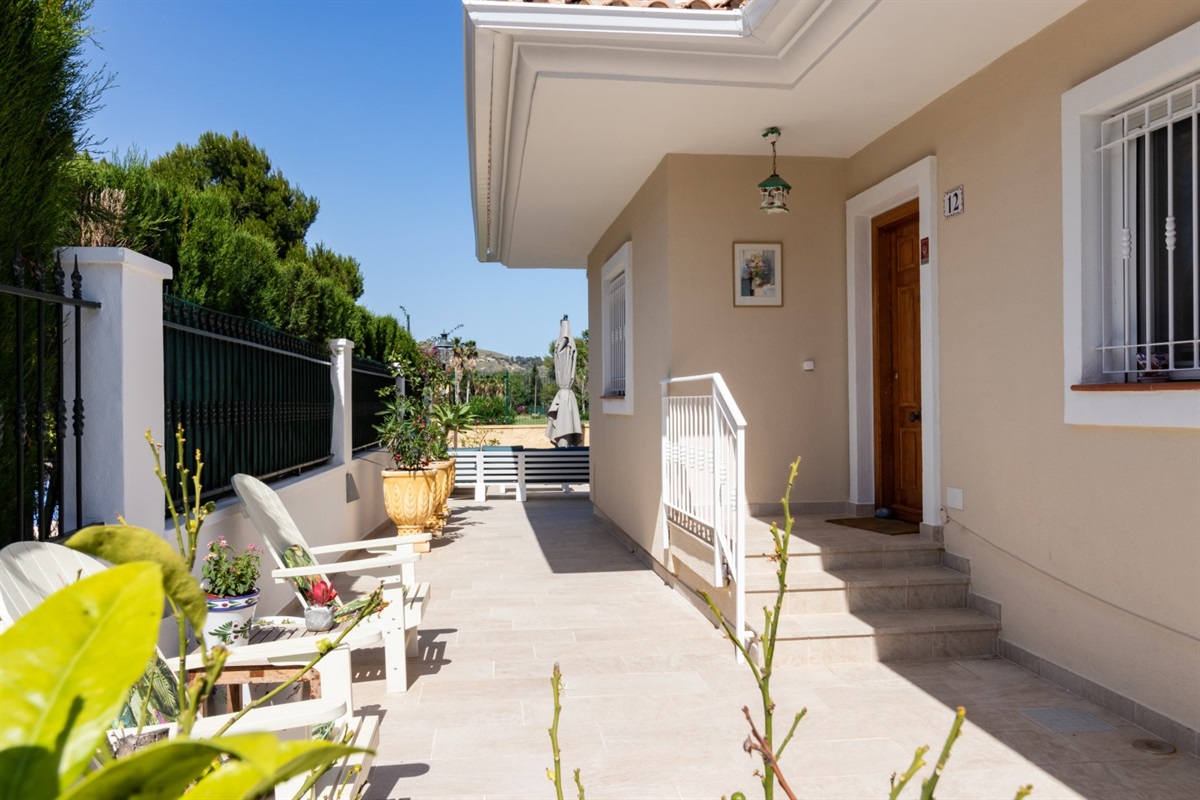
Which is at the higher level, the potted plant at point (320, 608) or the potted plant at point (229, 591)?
the potted plant at point (229, 591)

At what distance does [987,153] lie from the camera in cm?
468

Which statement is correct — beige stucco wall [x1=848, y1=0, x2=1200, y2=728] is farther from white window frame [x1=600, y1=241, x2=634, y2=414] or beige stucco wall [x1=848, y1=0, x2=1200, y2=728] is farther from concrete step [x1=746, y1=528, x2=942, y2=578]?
white window frame [x1=600, y1=241, x2=634, y2=414]

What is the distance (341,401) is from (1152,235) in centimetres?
625

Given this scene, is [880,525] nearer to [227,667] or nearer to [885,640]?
[885,640]

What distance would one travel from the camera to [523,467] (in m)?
12.5

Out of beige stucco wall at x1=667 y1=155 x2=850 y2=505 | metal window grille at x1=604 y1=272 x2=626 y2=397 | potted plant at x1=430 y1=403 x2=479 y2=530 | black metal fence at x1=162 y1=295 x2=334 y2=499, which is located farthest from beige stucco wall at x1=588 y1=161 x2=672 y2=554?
black metal fence at x1=162 y1=295 x2=334 y2=499

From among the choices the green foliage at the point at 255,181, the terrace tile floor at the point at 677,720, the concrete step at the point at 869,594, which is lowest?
the terrace tile floor at the point at 677,720

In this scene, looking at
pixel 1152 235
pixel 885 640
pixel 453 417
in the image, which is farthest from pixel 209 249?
pixel 1152 235

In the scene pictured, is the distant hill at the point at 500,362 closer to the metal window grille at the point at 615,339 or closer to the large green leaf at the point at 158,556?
the metal window grille at the point at 615,339

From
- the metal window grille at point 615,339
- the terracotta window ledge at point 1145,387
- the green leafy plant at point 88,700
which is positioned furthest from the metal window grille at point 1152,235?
the metal window grille at point 615,339

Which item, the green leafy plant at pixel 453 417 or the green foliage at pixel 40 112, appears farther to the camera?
the green leafy plant at pixel 453 417

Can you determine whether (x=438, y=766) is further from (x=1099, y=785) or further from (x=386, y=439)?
(x=386, y=439)

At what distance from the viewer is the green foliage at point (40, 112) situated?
2713mm

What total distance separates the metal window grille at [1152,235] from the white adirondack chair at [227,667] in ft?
10.8
